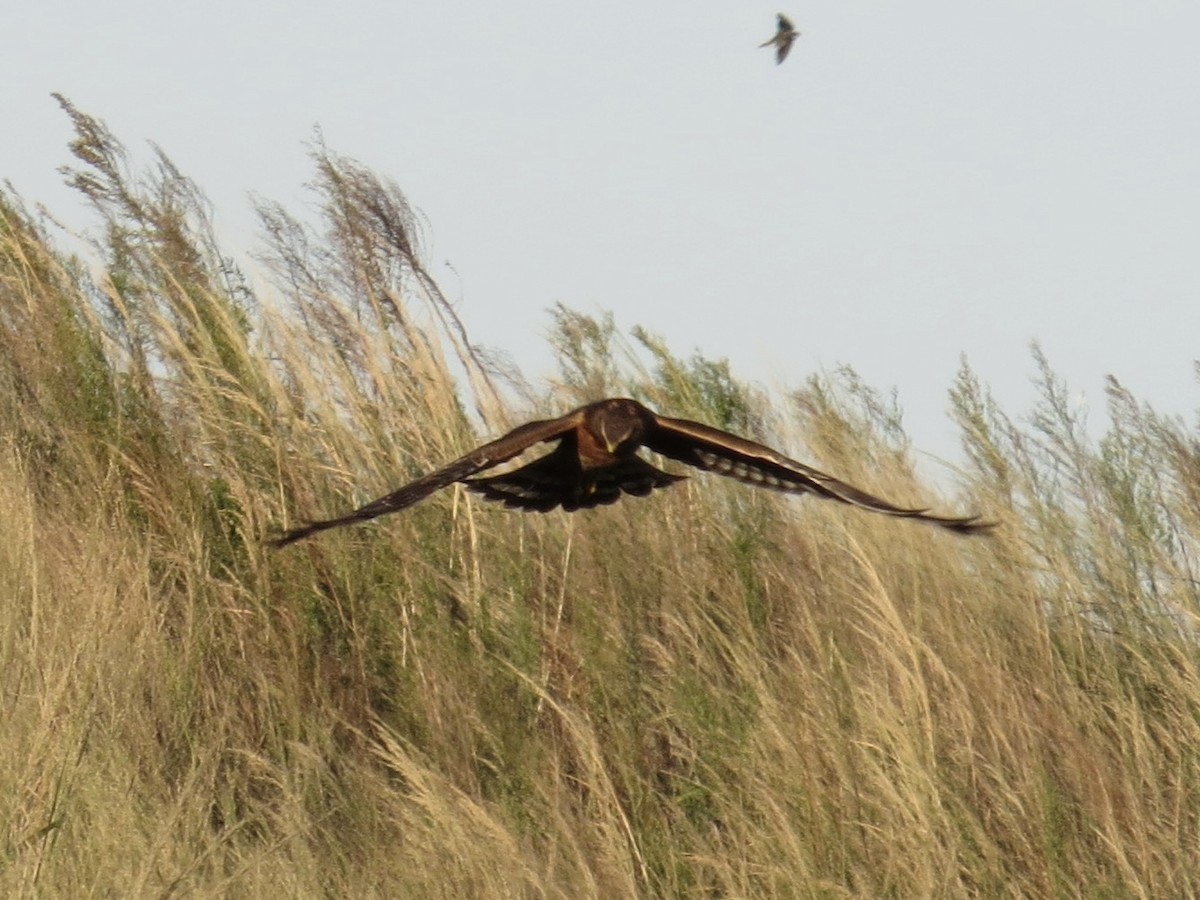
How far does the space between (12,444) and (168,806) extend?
153 cm

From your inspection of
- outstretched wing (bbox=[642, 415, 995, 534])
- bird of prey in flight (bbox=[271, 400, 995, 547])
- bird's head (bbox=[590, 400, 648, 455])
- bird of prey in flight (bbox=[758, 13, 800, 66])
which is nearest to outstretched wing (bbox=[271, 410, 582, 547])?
bird of prey in flight (bbox=[271, 400, 995, 547])

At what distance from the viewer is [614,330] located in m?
5.48

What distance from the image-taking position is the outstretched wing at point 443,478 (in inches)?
148

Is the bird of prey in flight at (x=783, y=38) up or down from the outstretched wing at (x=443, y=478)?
up

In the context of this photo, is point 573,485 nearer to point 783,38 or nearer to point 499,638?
point 499,638

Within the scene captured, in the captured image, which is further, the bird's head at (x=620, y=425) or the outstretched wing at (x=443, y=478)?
the bird's head at (x=620, y=425)

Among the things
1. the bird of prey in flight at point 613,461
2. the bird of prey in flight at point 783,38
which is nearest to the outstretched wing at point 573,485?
the bird of prey in flight at point 613,461

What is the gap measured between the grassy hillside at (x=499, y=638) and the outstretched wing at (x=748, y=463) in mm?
221

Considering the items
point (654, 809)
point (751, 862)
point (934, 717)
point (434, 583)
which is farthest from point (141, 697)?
point (934, 717)

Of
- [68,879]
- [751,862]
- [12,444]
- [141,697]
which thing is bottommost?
[751,862]

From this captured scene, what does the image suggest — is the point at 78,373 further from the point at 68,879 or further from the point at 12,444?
the point at 68,879

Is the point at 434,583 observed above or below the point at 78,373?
below

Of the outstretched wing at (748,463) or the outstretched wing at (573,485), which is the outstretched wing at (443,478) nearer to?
the outstretched wing at (573,485)

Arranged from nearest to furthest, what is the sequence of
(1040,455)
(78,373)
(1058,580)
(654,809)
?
(654,809) → (1058,580) → (1040,455) → (78,373)
